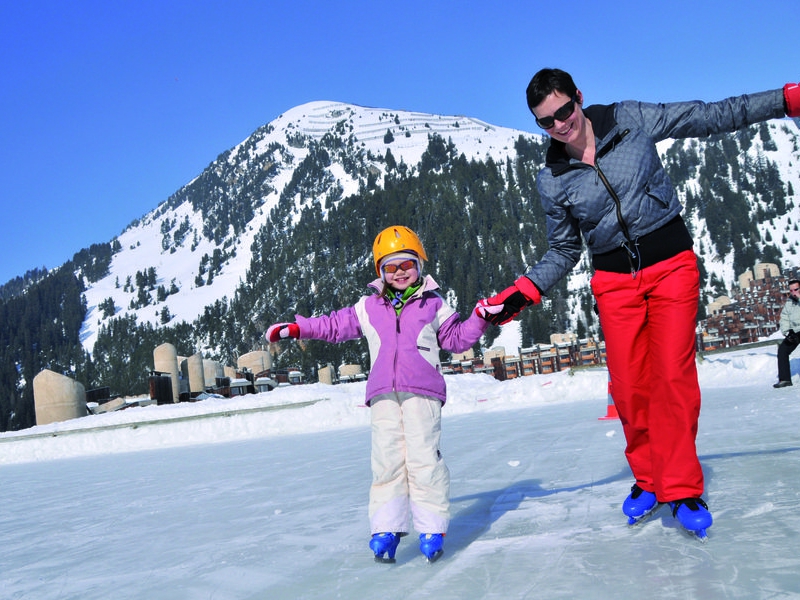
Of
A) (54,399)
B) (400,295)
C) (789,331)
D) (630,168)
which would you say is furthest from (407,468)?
(54,399)

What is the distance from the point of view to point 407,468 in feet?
9.69

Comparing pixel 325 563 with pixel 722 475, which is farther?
pixel 722 475

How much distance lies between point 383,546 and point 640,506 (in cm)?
100

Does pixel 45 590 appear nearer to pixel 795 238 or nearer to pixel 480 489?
pixel 480 489

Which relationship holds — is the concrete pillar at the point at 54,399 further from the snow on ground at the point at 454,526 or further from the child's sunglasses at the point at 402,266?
the child's sunglasses at the point at 402,266

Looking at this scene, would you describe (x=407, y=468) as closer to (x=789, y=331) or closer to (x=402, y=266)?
(x=402, y=266)

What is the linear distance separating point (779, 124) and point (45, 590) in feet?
657

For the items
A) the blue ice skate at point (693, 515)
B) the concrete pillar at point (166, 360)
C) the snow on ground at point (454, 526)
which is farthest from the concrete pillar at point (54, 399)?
the blue ice skate at point (693, 515)

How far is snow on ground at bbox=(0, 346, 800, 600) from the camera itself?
230 centimetres

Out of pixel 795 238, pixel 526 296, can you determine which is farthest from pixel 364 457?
pixel 795 238

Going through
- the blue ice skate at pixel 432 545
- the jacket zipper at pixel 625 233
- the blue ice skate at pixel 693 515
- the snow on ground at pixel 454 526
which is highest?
the jacket zipper at pixel 625 233

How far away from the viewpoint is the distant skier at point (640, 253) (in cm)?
270

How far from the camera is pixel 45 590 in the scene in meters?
2.90

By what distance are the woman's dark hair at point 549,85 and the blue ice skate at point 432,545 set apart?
172 centimetres
